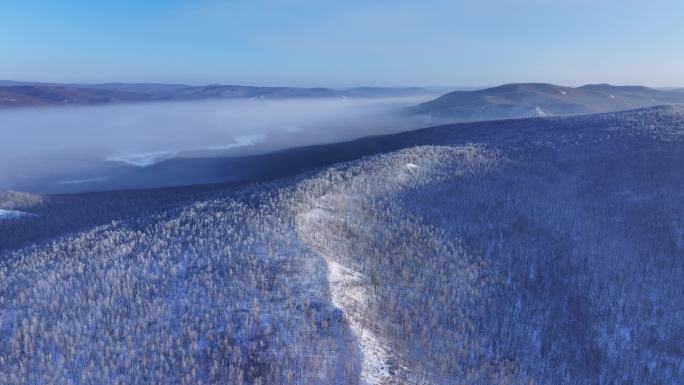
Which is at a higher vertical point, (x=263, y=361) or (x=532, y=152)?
(x=532, y=152)

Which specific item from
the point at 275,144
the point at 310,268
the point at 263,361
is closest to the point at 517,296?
the point at 310,268

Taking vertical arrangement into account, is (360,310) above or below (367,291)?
below

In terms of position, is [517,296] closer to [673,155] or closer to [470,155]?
[470,155]

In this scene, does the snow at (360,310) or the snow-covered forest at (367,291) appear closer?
the snow-covered forest at (367,291)

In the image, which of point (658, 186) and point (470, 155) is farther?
point (470, 155)

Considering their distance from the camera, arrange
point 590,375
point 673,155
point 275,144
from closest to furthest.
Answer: point 590,375, point 673,155, point 275,144

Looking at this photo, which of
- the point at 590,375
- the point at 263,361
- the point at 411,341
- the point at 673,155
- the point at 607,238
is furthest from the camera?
the point at 673,155

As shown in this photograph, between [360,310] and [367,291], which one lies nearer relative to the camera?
[360,310]

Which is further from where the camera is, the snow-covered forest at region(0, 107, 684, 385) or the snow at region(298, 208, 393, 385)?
the snow at region(298, 208, 393, 385)
